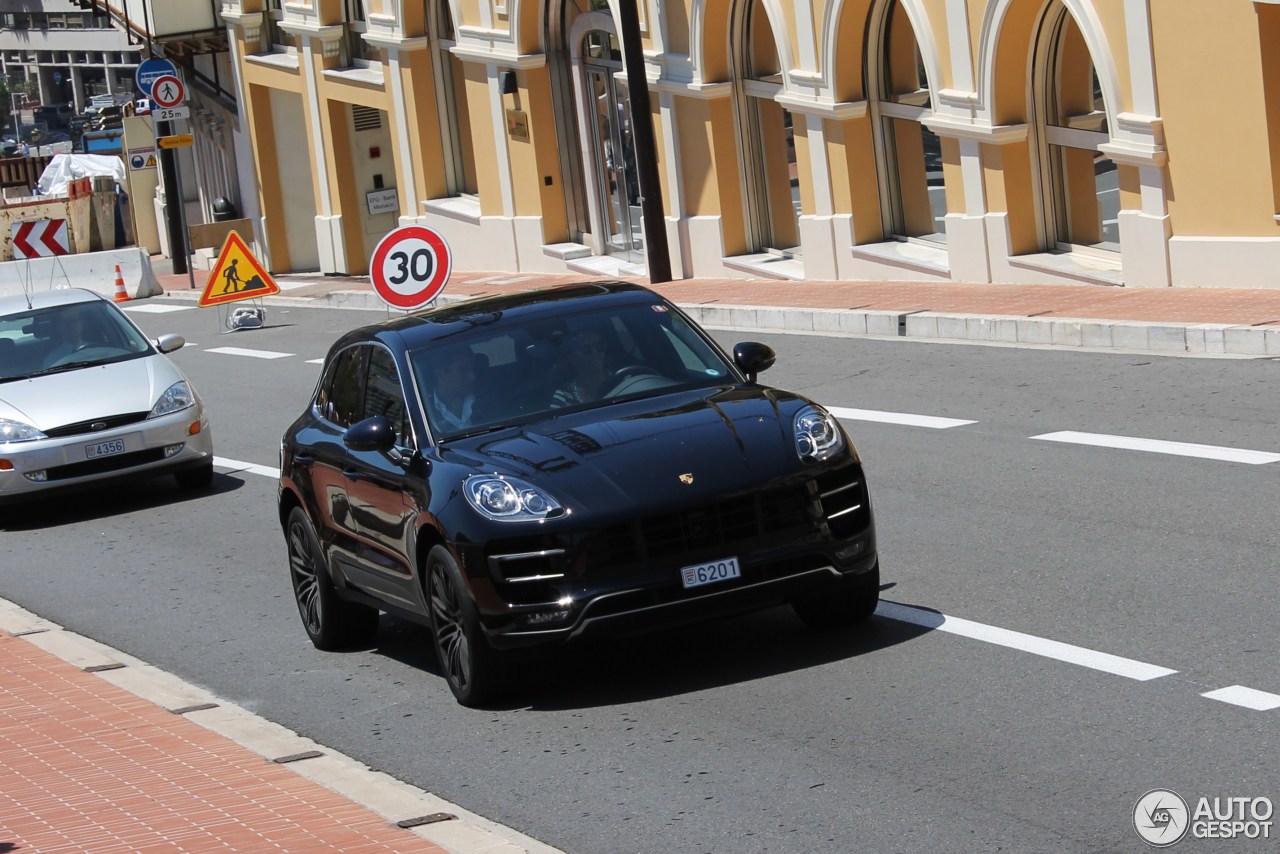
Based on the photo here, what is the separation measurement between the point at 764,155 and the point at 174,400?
1307 cm

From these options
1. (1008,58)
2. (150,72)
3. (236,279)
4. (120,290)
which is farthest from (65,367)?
(150,72)

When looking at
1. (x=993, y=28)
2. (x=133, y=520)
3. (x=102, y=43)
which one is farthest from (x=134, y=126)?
(x=102, y=43)

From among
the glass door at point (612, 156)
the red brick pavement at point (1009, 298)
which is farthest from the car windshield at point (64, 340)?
the glass door at point (612, 156)

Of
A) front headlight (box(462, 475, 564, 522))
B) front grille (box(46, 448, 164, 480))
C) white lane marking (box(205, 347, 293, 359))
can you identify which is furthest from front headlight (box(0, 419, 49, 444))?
white lane marking (box(205, 347, 293, 359))

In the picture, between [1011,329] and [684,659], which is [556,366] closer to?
[684,659]

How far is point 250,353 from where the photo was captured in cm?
2520

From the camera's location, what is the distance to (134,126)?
2016 inches

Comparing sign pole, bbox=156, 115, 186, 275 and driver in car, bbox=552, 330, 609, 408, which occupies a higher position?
sign pole, bbox=156, 115, 186, 275

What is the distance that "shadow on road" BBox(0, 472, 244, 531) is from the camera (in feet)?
49.3

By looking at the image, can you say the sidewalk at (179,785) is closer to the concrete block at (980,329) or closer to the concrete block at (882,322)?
the concrete block at (980,329)

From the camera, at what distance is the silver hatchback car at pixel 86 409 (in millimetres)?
14625

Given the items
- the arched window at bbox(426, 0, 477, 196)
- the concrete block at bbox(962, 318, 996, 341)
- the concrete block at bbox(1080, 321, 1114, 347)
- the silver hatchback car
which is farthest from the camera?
the arched window at bbox(426, 0, 477, 196)

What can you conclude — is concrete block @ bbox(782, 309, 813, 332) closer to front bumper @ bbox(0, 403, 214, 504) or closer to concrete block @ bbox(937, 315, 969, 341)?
concrete block @ bbox(937, 315, 969, 341)

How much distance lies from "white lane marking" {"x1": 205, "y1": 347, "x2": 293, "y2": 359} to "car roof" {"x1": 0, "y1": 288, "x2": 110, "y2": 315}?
7768mm
